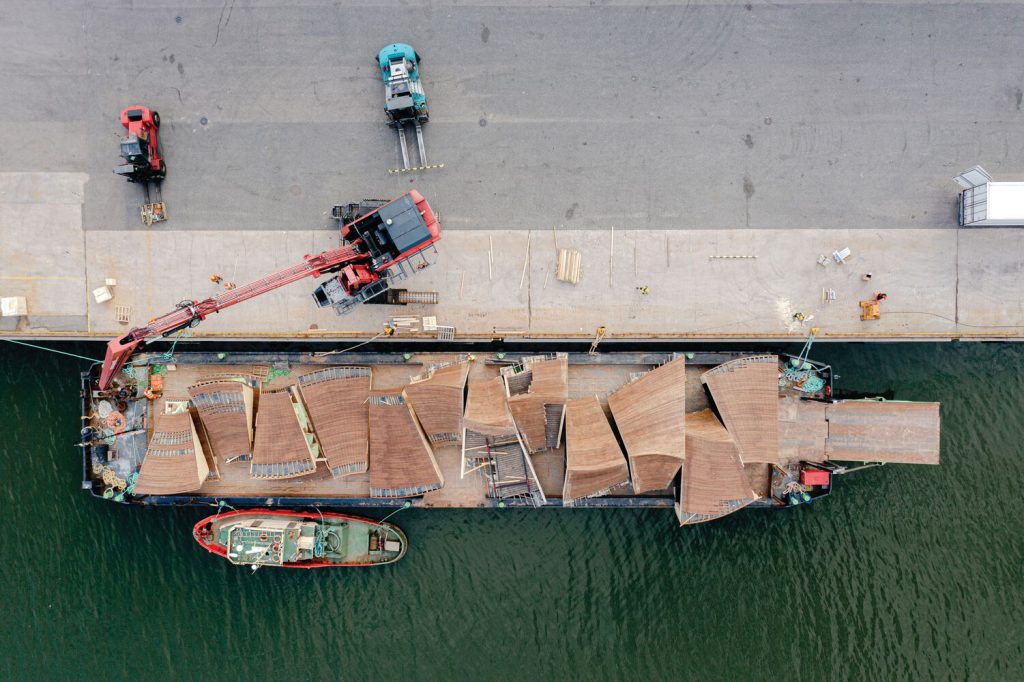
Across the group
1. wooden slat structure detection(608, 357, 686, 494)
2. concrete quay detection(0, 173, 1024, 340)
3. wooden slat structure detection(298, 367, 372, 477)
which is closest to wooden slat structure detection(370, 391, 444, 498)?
wooden slat structure detection(298, 367, 372, 477)

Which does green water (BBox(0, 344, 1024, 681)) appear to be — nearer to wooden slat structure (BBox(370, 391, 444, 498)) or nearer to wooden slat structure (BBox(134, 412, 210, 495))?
wooden slat structure (BBox(370, 391, 444, 498))

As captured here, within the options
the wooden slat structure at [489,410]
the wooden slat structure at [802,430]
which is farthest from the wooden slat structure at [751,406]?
the wooden slat structure at [489,410]

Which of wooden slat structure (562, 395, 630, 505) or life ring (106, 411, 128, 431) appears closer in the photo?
wooden slat structure (562, 395, 630, 505)

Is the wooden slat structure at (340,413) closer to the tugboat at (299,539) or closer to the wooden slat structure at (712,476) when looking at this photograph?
the tugboat at (299,539)

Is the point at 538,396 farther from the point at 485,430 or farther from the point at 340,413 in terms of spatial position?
the point at 340,413

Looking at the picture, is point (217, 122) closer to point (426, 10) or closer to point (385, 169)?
point (385, 169)

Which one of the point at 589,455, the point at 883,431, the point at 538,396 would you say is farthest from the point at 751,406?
the point at 538,396

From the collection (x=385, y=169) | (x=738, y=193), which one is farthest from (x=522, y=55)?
(x=738, y=193)
